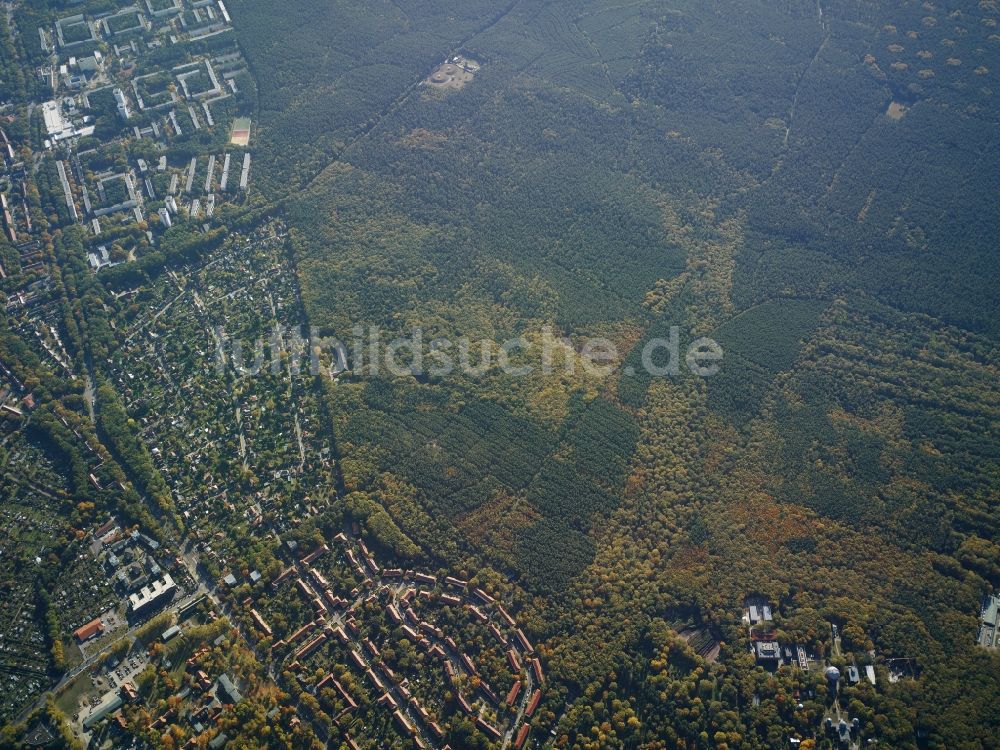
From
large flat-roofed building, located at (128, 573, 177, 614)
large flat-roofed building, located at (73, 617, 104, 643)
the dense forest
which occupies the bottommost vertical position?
large flat-roofed building, located at (73, 617, 104, 643)

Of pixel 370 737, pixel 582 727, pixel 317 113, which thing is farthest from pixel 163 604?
pixel 317 113

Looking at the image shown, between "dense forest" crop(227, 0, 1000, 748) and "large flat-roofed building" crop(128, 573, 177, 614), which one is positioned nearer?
"dense forest" crop(227, 0, 1000, 748)

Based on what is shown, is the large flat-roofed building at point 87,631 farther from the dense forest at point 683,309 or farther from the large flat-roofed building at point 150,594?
the dense forest at point 683,309

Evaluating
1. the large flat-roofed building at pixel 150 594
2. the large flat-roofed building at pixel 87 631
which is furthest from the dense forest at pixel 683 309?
the large flat-roofed building at pixel 87 631

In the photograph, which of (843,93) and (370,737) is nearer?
(370,737)

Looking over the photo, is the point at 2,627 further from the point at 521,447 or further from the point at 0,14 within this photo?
the point at 0,14

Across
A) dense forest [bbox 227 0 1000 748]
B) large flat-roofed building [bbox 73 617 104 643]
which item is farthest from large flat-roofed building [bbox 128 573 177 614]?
dense forest [bbox 227 0 1000 748]

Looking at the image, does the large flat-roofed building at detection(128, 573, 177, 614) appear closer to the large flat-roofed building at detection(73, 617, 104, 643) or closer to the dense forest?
the large flat-roofed building at detection(73, 617, 104, 643)

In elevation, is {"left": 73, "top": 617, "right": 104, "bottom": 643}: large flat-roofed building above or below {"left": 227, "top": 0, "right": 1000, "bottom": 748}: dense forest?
below
